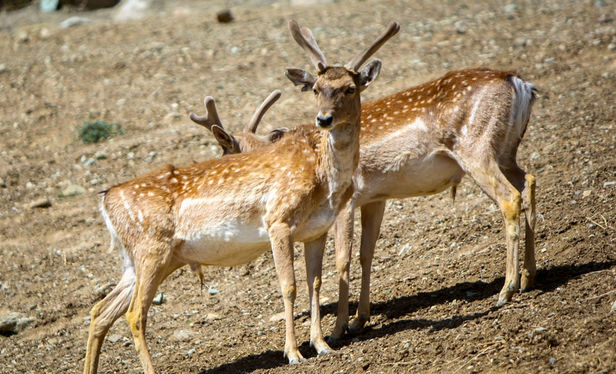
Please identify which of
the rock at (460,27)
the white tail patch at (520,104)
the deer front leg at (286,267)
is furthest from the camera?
the rock at (460,27)

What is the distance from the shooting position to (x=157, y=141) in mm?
12672

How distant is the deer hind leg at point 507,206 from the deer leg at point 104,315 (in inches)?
126

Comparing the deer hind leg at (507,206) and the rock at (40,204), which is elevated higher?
the deer hind leg at (507,206)

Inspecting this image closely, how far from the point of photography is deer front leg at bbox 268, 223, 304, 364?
22.5 ft

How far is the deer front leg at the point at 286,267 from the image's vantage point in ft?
22.5

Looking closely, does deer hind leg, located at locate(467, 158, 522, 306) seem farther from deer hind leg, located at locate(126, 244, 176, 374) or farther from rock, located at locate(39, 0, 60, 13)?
rock, located at locate(39, 0, 60, 13)

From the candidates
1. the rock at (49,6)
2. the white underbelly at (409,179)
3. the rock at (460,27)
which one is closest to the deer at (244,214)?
the white underbelly at (409,179)

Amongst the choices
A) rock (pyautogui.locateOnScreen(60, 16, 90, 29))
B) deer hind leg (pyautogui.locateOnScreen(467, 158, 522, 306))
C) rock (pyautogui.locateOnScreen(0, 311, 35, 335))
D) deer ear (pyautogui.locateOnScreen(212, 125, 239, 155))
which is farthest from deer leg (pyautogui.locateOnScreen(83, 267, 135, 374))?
rock (pyautogui.locateOnScreen(60, 16, 90, 29))

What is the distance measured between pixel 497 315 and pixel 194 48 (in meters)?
10.5

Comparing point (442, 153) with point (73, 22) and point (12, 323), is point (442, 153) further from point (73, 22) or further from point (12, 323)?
point (73, 22)

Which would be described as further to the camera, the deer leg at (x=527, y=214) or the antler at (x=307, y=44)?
the antler at (x=307, y=44)

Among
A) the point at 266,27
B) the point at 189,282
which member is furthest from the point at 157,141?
the point at 266,27

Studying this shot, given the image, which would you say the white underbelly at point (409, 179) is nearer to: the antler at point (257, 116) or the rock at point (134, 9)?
the antler at point (257, 116)

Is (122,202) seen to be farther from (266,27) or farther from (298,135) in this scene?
(266,27)
